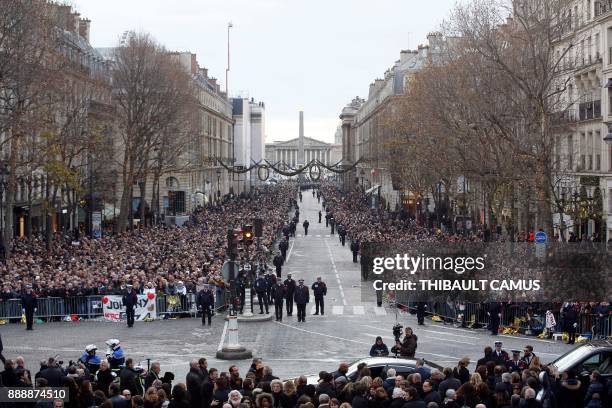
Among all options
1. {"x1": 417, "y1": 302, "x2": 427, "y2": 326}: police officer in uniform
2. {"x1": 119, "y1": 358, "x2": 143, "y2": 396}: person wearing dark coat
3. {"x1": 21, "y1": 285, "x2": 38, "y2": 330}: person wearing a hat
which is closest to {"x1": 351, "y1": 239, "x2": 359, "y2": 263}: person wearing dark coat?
A: {"x1": 417, "y1": 302, "x2": 427, "y2": 326}: police officer in uniform

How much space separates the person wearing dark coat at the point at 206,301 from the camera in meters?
34.3

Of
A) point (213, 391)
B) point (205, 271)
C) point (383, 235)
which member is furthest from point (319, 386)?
point (383, 235)

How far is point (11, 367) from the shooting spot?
1884 centimetres

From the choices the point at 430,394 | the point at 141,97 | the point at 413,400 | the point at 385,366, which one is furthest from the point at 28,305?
the point at 141,97

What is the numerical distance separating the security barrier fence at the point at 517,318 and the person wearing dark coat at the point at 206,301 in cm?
717

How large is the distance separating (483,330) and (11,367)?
1787cm

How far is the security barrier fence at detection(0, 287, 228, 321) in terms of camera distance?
115 ft

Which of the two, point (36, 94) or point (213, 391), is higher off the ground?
point (36, 94)

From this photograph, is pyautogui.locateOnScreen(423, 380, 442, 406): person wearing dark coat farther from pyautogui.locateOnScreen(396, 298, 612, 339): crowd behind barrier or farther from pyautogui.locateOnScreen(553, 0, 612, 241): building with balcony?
pyautogui.locateOnScreen(553, 0, 612, 241): building with balcony

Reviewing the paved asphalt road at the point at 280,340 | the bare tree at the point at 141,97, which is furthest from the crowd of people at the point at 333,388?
the bare tree at the point at 141,97

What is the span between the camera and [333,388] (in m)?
17.5

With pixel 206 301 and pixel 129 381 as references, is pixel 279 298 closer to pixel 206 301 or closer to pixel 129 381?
pixel 206 301

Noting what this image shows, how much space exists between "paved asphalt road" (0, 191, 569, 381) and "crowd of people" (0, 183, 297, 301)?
1.43m

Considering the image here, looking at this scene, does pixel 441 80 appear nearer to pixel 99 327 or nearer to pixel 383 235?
pixel 383 235
